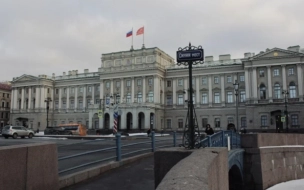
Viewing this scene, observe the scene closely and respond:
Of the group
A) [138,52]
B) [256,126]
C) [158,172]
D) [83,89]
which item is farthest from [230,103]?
[158,172]

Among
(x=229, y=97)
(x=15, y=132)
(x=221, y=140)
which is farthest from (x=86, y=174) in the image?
(x=229, y=97)

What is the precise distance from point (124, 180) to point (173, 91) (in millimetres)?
67406

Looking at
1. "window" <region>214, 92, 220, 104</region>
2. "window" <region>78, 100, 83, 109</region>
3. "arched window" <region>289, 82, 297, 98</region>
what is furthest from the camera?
"window" <region>78, 100, 83, 109</region>

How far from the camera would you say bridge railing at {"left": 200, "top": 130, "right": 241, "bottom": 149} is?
10.5 m

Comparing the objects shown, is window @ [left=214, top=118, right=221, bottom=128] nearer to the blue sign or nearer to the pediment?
the pediment

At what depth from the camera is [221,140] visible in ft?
42.3

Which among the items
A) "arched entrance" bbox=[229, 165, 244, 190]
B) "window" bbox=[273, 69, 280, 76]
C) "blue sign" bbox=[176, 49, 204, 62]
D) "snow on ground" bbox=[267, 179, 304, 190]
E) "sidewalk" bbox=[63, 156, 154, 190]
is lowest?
"snow on ground" bbox=[267, 179, 304, 190]

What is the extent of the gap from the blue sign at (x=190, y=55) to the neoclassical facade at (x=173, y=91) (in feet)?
178

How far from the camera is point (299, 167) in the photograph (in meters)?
22.1

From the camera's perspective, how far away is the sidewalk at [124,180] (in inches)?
323

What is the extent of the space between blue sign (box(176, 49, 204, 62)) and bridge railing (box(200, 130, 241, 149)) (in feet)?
8.63

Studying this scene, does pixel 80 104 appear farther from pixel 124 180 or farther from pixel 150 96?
pixel 124 180

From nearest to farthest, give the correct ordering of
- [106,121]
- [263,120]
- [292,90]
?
[292,90], [263,120], [106,121]

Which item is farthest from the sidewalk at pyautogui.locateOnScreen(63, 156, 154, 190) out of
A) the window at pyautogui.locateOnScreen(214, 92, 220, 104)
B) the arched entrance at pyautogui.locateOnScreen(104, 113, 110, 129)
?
the arched entrance at pyautogui.locateOnScreen(104, 113, 110, 129)
